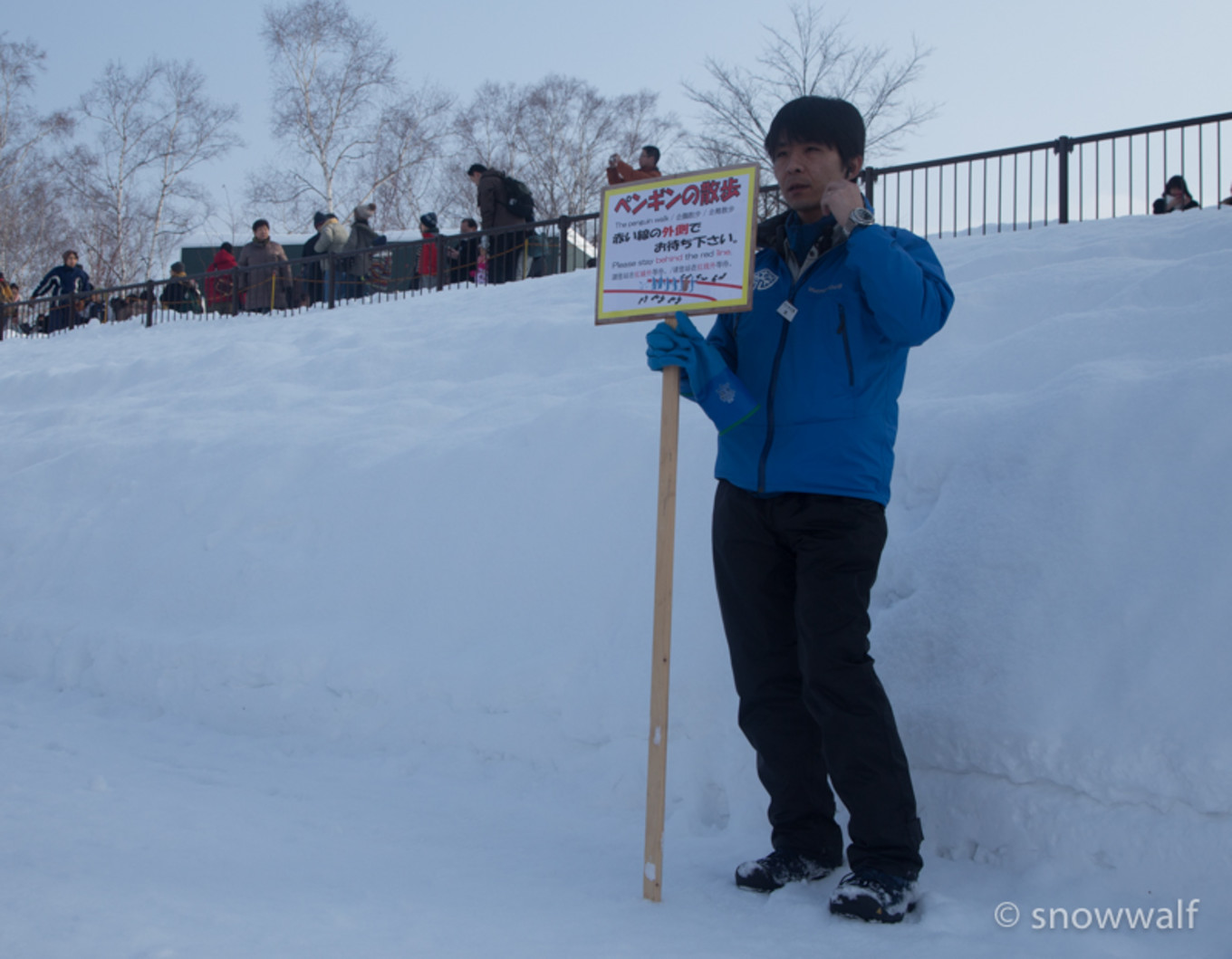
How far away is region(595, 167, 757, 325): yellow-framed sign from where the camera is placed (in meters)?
2.48

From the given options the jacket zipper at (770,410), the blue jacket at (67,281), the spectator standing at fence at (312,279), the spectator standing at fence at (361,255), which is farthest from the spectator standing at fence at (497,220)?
the jacket zipper at (770,410)

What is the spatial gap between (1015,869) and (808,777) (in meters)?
0.56

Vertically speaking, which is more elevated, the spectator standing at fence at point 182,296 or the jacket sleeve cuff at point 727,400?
the spectator standing at fence at point 182,296

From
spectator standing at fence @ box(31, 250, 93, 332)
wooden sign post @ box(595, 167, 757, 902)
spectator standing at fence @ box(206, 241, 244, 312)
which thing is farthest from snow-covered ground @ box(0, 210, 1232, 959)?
spectator standing at fence @ box(31, 250, 93, 332)

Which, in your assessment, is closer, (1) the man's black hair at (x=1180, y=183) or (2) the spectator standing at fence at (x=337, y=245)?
(1) the man's black hair at (x=1180, y=183)

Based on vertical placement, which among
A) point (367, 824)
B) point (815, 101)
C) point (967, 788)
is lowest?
point (367, 824)

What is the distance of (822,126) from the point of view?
241 cm

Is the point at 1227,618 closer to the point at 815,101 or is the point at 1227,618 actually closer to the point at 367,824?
the point at 815,101

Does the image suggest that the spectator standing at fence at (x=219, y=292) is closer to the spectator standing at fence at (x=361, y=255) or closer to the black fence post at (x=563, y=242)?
the spectator standing at fence at (x=361, y=255)

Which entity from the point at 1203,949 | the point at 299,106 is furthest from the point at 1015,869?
the point at 299,106

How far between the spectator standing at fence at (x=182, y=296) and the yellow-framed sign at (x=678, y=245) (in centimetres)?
1251

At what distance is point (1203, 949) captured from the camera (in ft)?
6.63

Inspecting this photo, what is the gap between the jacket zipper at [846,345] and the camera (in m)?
2.37

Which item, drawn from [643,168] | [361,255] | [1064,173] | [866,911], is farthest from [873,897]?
[361,255]
